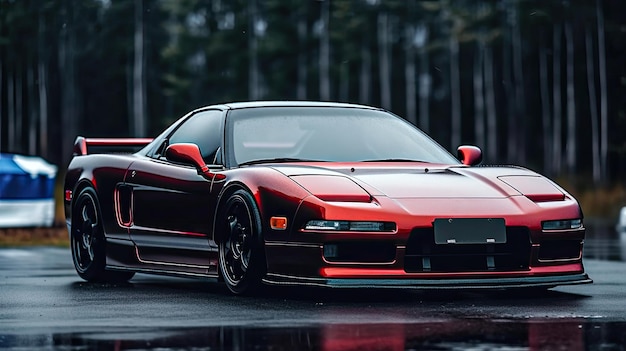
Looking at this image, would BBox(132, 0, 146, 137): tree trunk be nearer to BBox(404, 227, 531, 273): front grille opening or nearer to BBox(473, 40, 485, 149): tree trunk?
BBox(473, 40, 485, 149): tree trunk

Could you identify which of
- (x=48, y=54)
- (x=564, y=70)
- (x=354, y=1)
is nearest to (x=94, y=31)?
(x=48, y=54)

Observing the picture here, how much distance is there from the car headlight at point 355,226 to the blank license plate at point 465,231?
0.29 meters

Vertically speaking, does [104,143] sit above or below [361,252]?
above

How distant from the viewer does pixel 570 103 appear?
63156mm

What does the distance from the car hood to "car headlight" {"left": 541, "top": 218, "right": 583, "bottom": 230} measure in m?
0.19

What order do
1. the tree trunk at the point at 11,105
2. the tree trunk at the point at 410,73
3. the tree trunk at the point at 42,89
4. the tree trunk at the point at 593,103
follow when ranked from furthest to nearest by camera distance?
the tree trunk at the point at 11,105 < the tree trunk at the point at 42,89 < the tree trunk at the point at 410,73 < the tree trunk at the point at 593,103

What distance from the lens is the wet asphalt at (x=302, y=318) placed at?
261 inches

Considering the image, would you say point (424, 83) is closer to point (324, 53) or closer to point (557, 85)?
point (324, 53)

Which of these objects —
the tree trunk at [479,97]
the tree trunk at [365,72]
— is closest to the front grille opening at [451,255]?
the tree trunk at [479,97]

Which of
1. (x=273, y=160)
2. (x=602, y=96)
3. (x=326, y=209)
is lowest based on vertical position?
(x=602, y=96)

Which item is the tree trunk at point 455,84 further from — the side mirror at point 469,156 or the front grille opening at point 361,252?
the front grille opening at point 361,252

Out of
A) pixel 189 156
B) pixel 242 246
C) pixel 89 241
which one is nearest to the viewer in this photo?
pixel 242 246

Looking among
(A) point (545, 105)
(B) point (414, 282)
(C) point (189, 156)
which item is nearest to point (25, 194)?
(C) point (189, 156)

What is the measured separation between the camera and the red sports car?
28.6 ft
